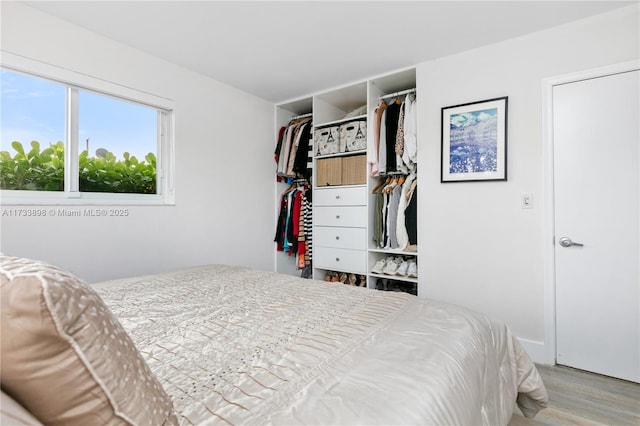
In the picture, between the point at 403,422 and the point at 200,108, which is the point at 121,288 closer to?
the point at 403,422

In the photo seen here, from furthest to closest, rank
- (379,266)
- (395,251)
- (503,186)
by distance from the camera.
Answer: (379,266) → (395,251) → (503,186)

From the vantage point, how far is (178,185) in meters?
2.72

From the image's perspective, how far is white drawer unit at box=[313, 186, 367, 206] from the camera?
9.88 feet

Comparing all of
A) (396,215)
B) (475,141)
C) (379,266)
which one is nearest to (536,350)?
(379,266)

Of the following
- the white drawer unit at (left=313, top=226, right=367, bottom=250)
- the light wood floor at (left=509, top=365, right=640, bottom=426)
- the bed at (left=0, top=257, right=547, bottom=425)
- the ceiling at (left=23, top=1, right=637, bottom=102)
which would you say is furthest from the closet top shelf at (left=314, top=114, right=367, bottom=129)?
the light wood floor at (left=509, top=365, right=640, bottom=426)

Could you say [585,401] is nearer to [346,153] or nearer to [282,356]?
[282,356]

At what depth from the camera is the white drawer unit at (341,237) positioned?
301 centimetres

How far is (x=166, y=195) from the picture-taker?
2695mm

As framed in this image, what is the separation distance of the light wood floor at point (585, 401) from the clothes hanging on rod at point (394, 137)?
1.82m

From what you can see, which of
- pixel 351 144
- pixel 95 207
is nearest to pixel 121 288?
pixel 95 207

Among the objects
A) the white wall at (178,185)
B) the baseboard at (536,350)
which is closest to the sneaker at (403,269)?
the baseboard at (536,350)

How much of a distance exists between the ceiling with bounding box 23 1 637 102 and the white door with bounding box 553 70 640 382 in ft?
2.00

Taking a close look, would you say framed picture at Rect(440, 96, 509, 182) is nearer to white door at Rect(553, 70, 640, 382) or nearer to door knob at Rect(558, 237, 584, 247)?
white door at Rect(553, 70, 640, 382)

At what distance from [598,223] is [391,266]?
151cm
